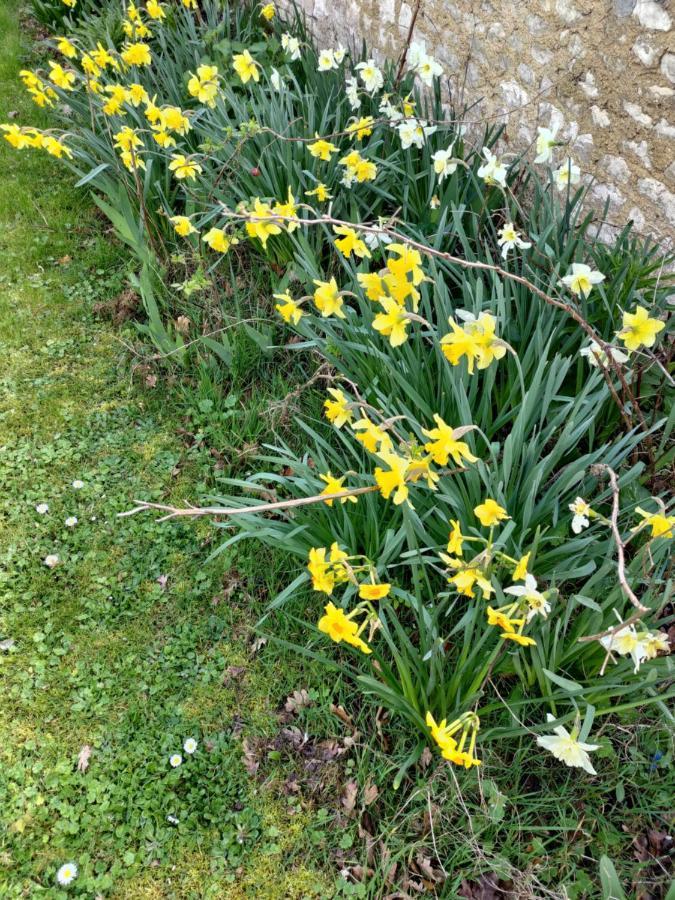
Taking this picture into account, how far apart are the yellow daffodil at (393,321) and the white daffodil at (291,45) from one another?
2.18 meters

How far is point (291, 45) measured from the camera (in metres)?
3.17

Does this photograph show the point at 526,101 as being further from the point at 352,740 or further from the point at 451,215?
the point at 352,740

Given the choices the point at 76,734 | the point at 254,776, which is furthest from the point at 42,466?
the point at 254,776

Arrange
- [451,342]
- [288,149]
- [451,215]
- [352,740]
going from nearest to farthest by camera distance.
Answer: [451,342] < [352,740] < [451,215] < [288,149]

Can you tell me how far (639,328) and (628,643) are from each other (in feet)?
2.58

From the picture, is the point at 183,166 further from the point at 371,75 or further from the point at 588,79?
the point at 588,79

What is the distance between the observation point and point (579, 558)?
176 centimetres

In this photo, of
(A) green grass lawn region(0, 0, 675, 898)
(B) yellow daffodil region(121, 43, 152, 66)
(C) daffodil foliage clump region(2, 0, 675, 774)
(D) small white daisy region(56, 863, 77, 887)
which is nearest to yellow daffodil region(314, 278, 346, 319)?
(C) daffodil foliage clump region(2, 0, 675, 774)

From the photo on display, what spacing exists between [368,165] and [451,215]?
45cm

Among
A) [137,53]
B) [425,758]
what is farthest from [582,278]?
[137,53]

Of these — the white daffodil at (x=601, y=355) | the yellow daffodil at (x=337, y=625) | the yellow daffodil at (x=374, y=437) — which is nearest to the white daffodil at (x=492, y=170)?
the white daffodil at (x=601, y=355)

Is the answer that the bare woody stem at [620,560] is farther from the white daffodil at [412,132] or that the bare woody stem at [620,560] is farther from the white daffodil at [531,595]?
the white daffodil at [412,132]

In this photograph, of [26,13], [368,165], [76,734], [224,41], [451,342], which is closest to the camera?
[451,342]

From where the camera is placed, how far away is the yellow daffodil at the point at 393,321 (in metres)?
1.62
